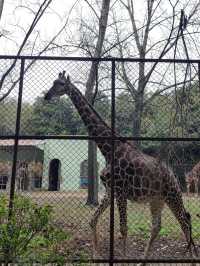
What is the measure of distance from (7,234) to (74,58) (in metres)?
1.99

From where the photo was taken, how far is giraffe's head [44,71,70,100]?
195 inches

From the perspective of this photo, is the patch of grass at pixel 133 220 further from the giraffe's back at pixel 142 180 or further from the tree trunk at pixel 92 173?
the giraffe's back at pixel 142 180

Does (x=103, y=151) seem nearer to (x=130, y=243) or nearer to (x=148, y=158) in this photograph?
(x=148, y=158)

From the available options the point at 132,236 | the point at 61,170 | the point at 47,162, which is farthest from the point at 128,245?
the point at 47,162

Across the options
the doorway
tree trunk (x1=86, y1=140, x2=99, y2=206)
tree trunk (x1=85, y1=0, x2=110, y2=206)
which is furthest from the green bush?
tree trunk (x1=86, y1=140, x2=99, y2=206)

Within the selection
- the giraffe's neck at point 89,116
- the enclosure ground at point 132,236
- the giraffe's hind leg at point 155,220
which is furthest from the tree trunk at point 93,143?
the giraffe's hind leg at point 155,220

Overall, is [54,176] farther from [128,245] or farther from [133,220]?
A: [128,245]

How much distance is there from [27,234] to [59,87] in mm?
2502

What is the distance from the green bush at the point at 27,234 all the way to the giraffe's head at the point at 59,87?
2116 millimetres

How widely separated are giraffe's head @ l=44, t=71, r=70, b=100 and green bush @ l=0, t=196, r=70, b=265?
2.12 metres

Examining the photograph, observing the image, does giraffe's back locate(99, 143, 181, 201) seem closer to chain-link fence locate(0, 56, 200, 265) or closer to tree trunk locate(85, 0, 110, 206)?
chain-link fence locate(0, 56, 200, 265)

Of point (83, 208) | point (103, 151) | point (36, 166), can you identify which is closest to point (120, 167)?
point (103, 151)

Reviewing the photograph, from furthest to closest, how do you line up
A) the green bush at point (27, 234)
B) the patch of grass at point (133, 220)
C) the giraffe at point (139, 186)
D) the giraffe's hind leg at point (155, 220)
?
the patch of grass at point (133, 220), the giraffe's hind leg at point (155, 220), the giraffe at point (139, 186), the green bush at point (27, 234)

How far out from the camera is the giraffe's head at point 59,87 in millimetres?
4949
